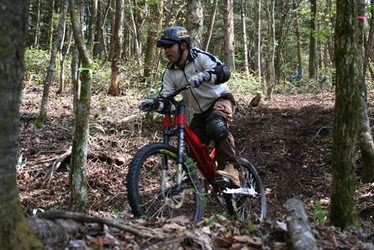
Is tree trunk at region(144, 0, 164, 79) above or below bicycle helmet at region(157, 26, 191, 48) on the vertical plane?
above

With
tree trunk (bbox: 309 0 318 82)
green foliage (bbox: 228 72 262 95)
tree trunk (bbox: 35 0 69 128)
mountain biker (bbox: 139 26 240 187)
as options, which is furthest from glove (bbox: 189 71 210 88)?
tree trunk (bbox: 309 0 318 82)

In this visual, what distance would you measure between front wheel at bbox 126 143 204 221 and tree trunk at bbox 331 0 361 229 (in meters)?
1.49

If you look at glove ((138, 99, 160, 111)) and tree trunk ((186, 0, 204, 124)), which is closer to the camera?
glove ((138, 99, 160, 111))

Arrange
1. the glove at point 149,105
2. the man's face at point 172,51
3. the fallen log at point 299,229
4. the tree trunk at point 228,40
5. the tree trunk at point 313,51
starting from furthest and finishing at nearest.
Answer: the tree trunk at point 313,51 → the tree trunk at point 228,40 → the man's face at point 172,51 → the glove at point 149,105 → the fallen log at point 299,229

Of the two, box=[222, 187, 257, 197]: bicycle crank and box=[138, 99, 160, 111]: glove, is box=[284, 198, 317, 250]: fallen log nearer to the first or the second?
box=[222, 187, 257, 197]: bicycle crank

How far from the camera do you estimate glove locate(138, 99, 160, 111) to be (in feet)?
14.0

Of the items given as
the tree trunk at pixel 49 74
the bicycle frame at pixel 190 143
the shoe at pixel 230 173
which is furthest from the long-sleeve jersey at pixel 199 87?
the tree trunk at pixel 49 74

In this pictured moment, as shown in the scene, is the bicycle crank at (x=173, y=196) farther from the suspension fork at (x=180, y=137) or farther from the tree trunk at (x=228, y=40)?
the tree trunk at (x=228, y=40)

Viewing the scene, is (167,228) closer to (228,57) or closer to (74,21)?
(74,21)

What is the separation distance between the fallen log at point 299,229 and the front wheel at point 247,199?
193cm

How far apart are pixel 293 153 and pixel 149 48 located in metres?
6.78

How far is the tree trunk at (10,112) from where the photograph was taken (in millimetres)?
1829

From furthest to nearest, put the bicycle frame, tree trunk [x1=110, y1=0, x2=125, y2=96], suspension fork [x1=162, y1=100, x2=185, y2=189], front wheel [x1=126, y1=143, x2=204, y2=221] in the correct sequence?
tree trunk [x1=110, y1=0, x2=125, y2=96] < the bicycle frame < suspension fork [x1=162, y1=100, x2=185, y2=189] < front wheel [x1=126, y1=143, x2=204, y2=221]

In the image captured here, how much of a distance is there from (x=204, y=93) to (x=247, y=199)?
1.73 m
